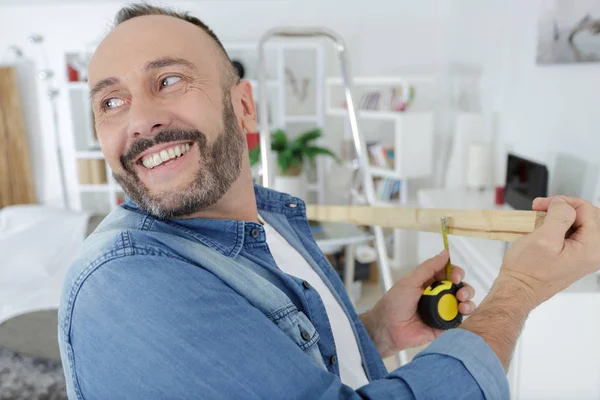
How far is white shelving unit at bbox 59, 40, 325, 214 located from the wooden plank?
350cm

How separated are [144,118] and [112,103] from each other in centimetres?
9

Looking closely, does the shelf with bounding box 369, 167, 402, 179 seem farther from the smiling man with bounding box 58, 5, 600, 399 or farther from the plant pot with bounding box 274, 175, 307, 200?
the smiling man with bounding box 58, 5, 600, 399

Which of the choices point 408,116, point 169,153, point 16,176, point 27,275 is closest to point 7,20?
point 16,176

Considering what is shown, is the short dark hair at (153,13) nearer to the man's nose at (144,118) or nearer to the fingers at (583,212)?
the man's nose at (144,118)

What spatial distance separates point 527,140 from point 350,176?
2218 millimetres

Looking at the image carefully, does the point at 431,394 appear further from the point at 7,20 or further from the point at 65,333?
the point at 7,20

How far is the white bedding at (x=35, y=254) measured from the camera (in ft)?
7.78

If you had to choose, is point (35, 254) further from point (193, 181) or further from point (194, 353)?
point (194, 353)

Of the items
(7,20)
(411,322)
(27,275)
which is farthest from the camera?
(7,20)

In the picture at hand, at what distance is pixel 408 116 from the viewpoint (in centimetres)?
400

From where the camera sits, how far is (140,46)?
828 millimetres

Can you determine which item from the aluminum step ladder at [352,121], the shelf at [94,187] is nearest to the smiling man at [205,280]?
the aluminum step ladder at [352,121]

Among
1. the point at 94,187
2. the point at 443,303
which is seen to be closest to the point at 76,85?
the point at 94,187

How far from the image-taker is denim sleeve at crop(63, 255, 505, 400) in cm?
57
